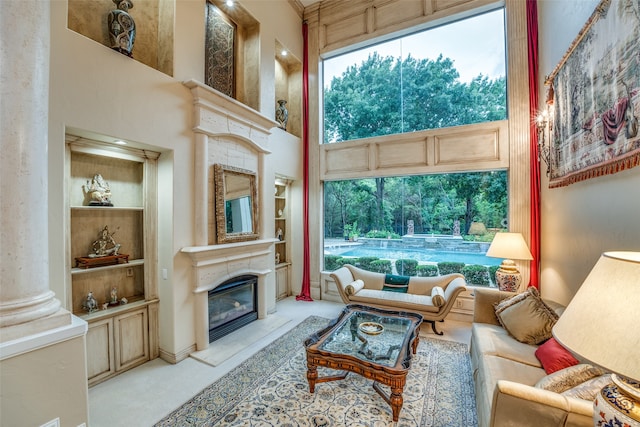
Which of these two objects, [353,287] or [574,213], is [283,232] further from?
[574,213]

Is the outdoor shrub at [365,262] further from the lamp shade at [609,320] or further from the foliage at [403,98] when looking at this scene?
the lamp shade at [609,320]

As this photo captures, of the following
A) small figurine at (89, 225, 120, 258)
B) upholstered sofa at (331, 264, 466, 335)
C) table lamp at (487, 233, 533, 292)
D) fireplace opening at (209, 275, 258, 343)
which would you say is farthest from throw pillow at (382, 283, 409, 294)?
small figurine at (89, 225, 120, 258)

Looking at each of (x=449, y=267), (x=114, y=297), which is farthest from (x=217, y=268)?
(x=449, y=267)

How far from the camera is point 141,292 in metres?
3.19

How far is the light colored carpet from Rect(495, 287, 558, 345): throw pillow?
2867 mm

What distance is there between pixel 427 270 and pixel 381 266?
31.7 inches

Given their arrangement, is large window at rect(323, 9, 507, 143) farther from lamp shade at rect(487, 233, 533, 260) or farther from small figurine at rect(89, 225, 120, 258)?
small figurine at rect(89, 225, 120, 258)

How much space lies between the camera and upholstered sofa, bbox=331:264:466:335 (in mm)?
3707

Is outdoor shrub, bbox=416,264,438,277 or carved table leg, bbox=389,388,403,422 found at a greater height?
outdoor shrub, bbox=416,264,438,277

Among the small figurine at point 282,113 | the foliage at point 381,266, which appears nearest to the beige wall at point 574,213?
the foliage at point 381,266

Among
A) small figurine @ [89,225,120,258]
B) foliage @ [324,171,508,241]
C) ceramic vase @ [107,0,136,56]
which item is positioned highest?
ceramic vase @ [107,0,136,56]

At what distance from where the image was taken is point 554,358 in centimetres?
197

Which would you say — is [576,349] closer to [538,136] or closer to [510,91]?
[538,136]

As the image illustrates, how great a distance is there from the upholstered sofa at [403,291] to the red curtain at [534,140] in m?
0.97
